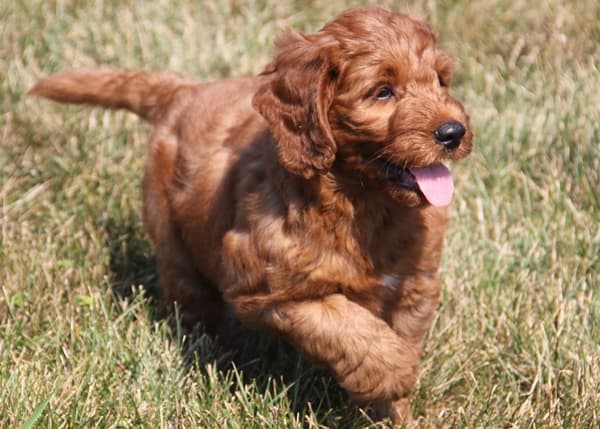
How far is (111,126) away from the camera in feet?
20.0

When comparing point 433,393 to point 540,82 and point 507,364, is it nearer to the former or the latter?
point 507,364

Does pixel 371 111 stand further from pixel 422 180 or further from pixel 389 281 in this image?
pixel 389 281

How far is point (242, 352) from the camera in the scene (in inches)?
186

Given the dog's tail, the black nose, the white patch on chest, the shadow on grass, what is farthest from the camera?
the dog's tail

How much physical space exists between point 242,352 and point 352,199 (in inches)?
46.6

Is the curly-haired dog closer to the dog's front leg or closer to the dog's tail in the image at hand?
the dog's front leg

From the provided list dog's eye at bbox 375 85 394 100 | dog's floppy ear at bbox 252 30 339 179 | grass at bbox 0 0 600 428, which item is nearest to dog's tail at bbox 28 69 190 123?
grass at bbox 0 0 600 428

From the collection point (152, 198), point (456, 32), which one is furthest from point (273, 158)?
point (456, 32)

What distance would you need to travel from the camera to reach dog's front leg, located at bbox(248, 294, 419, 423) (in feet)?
12.1

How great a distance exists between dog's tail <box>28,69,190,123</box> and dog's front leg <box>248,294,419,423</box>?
5.07 ft

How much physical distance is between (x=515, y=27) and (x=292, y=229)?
3555mm

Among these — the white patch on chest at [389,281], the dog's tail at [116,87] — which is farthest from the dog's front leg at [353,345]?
the dog's tail at [116,87]

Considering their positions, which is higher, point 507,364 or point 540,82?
point 540,82

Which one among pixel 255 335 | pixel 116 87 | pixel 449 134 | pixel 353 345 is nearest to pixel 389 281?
pixel 353 345
